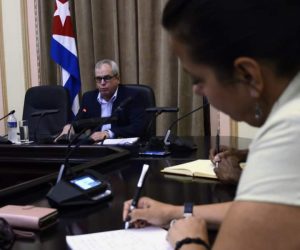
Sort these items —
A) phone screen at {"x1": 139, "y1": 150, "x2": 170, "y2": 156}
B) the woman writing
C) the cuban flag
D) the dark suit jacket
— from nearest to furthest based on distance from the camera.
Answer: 1. the woman writing
2. phone screen at {"x1": 139, "y1": 150, "x2": 170, "y2": 156}
3. the dark suit jacket
4. the cuban flag

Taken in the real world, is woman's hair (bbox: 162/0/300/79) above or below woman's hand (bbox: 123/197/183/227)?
above

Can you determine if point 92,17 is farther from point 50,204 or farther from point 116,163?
point 50,204

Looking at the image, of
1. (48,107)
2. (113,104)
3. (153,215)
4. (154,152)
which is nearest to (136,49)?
(113,104)

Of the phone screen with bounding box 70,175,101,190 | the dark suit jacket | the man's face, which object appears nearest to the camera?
the phone screen with bounding box 70,175,101,190

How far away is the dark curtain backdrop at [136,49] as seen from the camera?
371cm

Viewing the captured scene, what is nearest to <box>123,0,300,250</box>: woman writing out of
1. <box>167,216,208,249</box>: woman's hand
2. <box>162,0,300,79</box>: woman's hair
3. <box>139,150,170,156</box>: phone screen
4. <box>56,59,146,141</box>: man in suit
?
<box>162,0,300,79</box>: woman's hair

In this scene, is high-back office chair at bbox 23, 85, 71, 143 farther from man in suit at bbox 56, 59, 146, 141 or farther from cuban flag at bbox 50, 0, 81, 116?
cuban flag at bbox 50, 0, 81, 116

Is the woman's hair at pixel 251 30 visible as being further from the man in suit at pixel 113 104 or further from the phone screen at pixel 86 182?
the man in suit at pixel 113 104

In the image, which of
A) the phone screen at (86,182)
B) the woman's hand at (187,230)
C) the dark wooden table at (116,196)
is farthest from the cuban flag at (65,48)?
the woman's hand at (187,230)

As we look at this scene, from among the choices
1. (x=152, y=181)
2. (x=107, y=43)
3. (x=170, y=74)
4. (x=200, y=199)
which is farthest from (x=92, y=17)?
(x=200, y=199)

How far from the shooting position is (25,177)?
6.75 ft

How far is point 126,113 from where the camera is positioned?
11.4 ft

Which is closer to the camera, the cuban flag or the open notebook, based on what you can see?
the open notebook

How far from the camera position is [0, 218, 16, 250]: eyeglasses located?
93 cm
